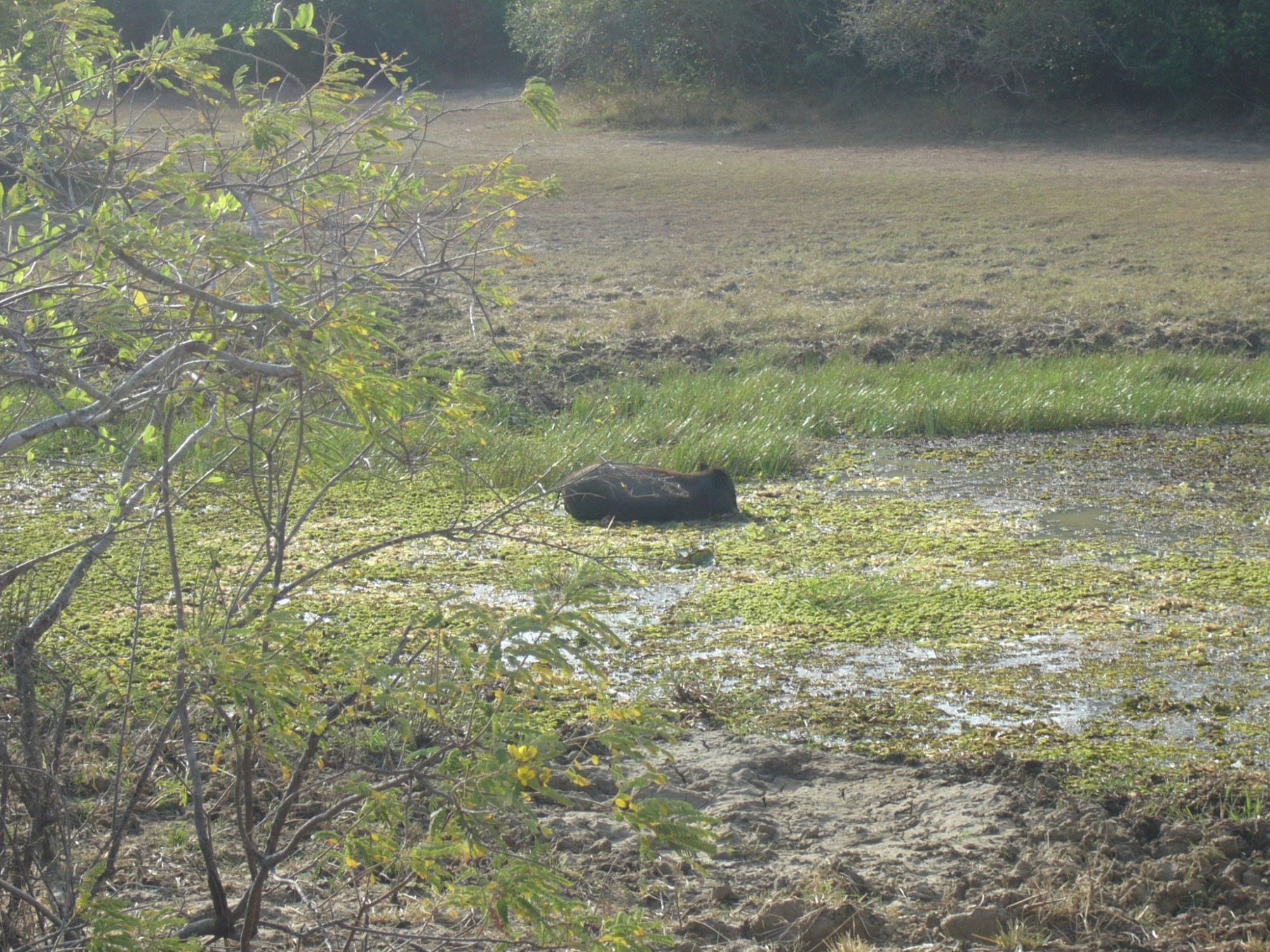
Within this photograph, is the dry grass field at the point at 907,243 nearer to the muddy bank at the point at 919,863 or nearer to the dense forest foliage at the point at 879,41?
the dense forest foliage at the point at 879,41

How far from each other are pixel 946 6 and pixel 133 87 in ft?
79.0

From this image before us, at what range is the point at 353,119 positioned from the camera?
2.99 meters

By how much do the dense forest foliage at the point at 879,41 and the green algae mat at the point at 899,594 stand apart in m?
15.9

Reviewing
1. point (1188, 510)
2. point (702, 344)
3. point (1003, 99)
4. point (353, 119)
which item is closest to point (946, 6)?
point (1003, 99)

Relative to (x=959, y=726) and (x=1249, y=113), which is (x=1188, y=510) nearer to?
(x=959, y=726)

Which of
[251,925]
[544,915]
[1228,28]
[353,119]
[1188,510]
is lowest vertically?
[1188,510]

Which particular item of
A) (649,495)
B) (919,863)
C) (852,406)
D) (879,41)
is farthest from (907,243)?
(879,41)

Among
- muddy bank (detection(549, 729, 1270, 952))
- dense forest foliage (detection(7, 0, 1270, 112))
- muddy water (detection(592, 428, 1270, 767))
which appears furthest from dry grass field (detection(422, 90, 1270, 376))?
muddy bank (detection(549, 729, 1270, 952))

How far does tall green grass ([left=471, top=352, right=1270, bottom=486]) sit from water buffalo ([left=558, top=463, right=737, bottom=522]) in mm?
691

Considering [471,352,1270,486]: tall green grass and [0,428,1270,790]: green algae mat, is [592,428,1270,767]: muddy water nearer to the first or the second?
[0,428,1270,790]: green algae mat

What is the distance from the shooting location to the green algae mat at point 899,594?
4348mm

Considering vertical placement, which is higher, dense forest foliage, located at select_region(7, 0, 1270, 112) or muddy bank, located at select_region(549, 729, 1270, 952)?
dense forest foliage, located at select_region(7, 0, 1270, 112)

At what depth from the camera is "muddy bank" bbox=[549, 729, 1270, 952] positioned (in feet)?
10.2

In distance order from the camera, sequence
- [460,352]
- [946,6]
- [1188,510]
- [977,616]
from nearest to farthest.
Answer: [977,616]
[1188,510]
[460,352]
[946,6]
